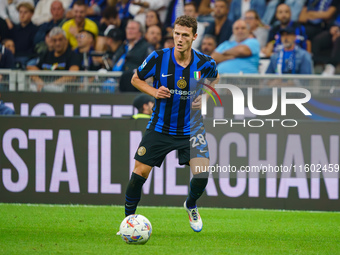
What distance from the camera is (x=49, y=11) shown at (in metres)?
14.0

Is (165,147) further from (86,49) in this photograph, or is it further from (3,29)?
(3,29)

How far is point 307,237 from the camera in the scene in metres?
7.10

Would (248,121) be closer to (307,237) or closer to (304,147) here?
(304,147)

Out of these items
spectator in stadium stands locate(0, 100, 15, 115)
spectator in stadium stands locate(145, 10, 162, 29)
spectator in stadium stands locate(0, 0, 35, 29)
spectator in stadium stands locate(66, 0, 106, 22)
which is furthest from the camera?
spectator in stadium stands locate(0, 0, 35, 29)

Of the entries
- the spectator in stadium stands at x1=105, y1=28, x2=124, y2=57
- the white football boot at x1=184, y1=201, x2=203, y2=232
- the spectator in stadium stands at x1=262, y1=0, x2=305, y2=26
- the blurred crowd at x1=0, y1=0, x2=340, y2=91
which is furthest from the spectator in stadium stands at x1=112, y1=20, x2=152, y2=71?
the white football boot at x1=184, y1=201, x2=203, y2=232

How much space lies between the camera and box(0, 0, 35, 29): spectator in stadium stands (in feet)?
46.9

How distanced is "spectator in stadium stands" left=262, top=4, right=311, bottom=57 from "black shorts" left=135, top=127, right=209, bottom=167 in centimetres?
577

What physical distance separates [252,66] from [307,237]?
5.23m

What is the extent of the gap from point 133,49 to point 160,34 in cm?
76

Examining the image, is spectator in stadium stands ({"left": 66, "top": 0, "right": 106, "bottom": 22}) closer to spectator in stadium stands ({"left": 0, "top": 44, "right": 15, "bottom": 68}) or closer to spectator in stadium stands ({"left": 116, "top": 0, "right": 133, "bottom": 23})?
spectator in stadium stands ({"left": 116, "top": 0, "right": 133, "bottom": 23})

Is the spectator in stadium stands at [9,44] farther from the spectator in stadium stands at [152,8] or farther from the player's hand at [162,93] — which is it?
the player's hand at [162,93]

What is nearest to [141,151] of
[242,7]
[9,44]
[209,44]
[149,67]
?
[149,67]

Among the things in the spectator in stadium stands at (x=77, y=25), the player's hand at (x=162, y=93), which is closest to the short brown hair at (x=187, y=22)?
the player's hand at (x=162, y=93)

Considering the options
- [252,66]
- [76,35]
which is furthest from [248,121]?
[76,35]
